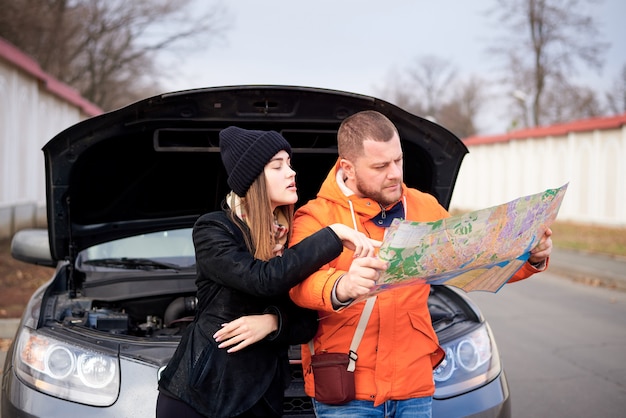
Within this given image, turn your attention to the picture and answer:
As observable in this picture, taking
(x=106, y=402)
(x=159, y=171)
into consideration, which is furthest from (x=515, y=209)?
(x=159, y=171)

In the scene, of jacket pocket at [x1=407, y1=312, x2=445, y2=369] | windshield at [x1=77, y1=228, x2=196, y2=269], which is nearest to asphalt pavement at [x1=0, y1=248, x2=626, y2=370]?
windshield at [x1=77, y1=228, x2=196, y2=269]

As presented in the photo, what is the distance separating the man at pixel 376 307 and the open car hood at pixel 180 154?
0.85m

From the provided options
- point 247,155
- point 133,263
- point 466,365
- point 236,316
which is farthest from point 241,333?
point 133,263

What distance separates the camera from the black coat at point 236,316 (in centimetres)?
190

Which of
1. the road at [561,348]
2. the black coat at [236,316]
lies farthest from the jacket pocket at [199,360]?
the road at [561,348]

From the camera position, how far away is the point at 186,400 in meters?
1.99

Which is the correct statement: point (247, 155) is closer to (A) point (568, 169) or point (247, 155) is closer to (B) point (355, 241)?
(B) point (355, 241)

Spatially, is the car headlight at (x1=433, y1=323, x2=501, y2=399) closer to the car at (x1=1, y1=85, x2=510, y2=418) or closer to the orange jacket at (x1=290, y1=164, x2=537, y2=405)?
the car at (x1=1, y1=85, x2=510, y2=418)

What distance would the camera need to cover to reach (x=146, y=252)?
158 inches

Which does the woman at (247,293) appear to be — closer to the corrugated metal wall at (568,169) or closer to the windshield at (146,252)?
the windshield at (146,252)

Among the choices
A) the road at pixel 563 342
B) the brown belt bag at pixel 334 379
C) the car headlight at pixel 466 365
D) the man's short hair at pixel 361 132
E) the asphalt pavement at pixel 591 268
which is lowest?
the asphalt pavement at pixel 591 268

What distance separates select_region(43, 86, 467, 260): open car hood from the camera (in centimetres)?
297

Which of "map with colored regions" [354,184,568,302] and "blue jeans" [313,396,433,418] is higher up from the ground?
"map with colored regions" [354,184,568,302]

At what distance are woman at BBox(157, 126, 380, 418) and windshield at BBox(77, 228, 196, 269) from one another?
1907 mm
